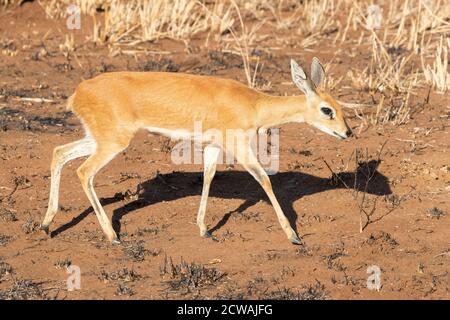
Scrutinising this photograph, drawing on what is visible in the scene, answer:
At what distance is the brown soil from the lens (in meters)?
7.41

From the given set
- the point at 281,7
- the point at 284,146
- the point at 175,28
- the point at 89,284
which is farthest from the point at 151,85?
the point at 281,7

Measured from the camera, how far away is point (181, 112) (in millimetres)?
8430

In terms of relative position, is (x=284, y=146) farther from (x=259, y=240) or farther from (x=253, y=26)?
(x=253, y=26)

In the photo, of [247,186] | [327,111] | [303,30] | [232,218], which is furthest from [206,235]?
[303,30]

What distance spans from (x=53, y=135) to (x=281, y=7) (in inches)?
287

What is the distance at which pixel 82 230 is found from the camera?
8.67 metres

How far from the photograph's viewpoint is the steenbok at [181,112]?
8297 mm

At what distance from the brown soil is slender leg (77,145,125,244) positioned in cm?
15

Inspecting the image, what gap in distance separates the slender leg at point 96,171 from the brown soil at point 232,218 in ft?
0.49

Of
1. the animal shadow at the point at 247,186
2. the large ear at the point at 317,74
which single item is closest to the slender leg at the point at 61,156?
the animal shadow at the point at 247,186

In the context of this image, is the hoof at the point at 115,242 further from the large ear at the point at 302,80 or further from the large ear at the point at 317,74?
the large ear at the point at 317,74

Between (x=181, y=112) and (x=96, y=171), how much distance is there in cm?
91

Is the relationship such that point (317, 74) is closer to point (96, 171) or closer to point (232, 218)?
point (232, 218)

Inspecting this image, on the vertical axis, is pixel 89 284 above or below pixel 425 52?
above
